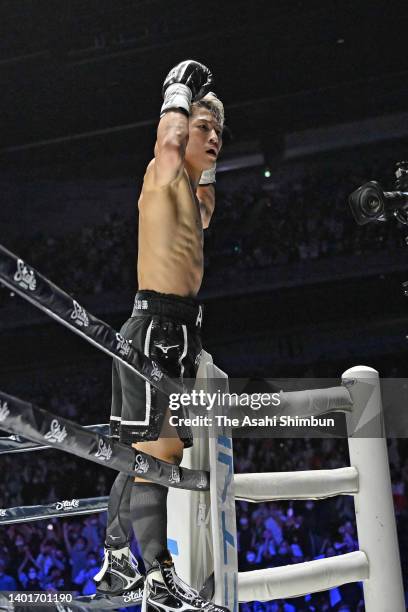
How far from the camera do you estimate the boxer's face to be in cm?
214

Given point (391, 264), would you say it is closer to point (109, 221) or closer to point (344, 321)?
point (344, 321)

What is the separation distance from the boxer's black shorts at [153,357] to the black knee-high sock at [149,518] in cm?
12

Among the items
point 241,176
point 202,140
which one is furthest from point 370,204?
point 241,176

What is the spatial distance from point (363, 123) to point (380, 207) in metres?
8.95

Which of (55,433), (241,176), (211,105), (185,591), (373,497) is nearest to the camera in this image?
(55,433)

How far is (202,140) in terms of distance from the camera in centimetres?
216

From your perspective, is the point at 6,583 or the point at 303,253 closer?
the point at 6,583

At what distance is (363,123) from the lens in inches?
418

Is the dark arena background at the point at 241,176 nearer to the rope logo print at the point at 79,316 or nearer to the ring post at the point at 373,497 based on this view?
the ring post at the point at 373,497

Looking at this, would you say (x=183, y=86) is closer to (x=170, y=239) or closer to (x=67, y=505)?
(x=170, y=239)

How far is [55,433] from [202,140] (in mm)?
1222

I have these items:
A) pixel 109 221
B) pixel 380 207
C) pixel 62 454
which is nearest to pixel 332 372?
pixel 62 454

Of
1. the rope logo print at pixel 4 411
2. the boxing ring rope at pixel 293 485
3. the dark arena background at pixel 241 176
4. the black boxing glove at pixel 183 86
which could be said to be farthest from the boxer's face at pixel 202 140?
the dark arena background at pixel 241 176

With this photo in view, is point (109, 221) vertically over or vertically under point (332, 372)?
over
